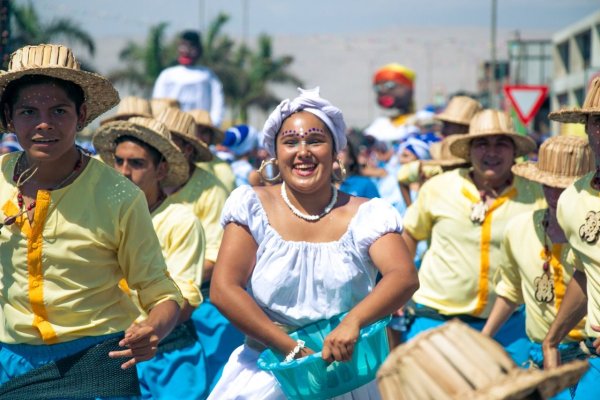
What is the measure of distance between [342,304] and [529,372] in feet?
7.93

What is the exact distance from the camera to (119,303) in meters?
4.47

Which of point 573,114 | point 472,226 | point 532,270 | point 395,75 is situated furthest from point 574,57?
point 573,114

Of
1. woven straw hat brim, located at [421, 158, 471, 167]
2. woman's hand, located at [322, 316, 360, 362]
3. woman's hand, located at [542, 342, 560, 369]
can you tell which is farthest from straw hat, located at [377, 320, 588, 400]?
woven straw hat brim, located at [421, 158, 471, 167]

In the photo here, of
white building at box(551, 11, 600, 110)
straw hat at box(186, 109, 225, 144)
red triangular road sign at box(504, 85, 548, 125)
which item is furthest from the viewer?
white building at box(551, 11, 600, 110)

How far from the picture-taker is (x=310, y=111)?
15.6 feet

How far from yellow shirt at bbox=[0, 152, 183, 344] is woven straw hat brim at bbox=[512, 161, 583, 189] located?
265 centimetres

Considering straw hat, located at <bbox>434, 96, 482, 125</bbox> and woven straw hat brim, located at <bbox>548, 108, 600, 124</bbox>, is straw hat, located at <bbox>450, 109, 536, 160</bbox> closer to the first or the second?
straw hat, located at <bbox>434, 96, 482, 125</bbox>

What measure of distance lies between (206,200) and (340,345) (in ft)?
12.7

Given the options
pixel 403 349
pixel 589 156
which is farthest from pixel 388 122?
pixel 403 349

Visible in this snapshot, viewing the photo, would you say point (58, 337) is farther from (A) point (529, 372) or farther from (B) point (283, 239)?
(A) point (529, 372)

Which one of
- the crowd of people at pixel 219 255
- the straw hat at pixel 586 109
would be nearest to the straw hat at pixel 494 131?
the crowd of people at pixel 219 255

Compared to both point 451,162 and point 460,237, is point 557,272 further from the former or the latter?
point 451,162

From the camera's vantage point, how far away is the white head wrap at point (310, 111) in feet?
15.6

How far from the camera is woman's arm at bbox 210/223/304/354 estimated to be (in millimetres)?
4402
